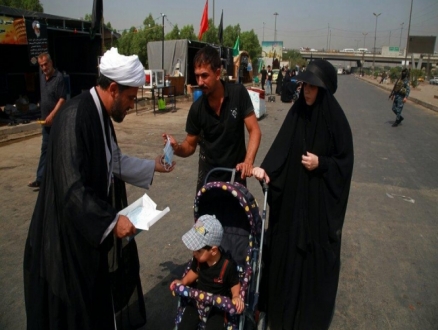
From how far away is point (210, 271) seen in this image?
2.61 meters

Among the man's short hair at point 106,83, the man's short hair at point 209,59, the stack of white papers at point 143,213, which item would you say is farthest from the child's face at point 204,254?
the man's short hair at point 209,59

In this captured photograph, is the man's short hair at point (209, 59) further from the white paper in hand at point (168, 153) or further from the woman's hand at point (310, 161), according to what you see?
the woman's hand at point (310, 161)

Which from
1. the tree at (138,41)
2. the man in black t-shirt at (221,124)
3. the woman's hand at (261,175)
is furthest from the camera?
the tree at (138,41)

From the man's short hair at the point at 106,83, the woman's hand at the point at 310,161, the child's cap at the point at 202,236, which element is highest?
the man's short hair at the point at 106,83

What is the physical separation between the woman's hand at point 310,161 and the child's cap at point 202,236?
802 mm

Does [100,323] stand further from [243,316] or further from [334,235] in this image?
[334,235]

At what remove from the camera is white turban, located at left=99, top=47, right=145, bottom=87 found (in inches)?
80.7

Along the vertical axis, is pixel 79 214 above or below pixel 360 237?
above

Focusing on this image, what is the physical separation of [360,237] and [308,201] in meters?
2.36

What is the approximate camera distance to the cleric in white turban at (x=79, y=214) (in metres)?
1.95

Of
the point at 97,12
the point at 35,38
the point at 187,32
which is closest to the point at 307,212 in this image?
the point at 97,12

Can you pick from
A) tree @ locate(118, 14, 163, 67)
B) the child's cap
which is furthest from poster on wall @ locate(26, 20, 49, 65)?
tree @ locate(118, 14, 163, 67)

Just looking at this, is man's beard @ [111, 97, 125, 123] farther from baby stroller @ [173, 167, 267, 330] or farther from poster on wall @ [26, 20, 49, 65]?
poster on wall @ [26, 20, 49, 65]

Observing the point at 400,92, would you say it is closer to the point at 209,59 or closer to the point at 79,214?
the point at 209,59
